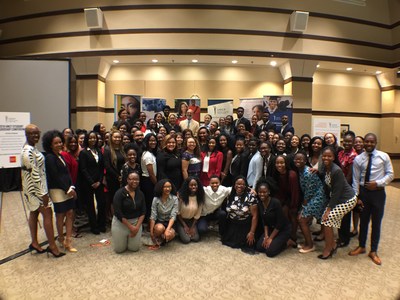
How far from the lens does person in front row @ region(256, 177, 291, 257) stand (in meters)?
3.69

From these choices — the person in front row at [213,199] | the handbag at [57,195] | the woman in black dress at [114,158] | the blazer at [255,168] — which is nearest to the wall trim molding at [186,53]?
the woman in black dress at [114,158]

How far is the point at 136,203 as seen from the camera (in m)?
3.77

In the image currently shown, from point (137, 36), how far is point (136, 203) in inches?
227

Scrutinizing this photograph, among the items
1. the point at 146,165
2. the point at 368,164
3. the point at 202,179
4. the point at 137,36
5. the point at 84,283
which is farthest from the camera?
the point at 137,36

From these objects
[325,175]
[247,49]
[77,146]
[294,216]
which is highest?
[247,49]

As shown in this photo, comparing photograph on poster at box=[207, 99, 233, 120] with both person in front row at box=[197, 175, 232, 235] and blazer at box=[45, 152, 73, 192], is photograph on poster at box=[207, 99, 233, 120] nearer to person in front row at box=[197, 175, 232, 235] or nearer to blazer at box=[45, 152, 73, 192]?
person in front row at box=[197, 175, 232, 235]

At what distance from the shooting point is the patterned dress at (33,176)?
326cm

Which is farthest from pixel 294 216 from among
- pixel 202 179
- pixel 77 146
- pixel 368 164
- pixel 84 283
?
pixel 77 146

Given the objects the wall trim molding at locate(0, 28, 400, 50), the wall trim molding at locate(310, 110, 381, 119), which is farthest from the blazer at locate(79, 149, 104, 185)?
the wall trim molding at locate(310, 110, 381, 119)

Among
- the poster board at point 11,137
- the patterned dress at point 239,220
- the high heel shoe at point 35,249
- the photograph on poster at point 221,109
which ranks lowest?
the high heel shoe at point 35,249

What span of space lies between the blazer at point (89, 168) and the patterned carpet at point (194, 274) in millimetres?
957

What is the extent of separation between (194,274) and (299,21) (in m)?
7.65

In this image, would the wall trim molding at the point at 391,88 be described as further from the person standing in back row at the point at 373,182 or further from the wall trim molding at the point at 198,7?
the person standing in back row at the point at 373,182

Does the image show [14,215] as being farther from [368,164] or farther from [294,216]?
[368,164]
